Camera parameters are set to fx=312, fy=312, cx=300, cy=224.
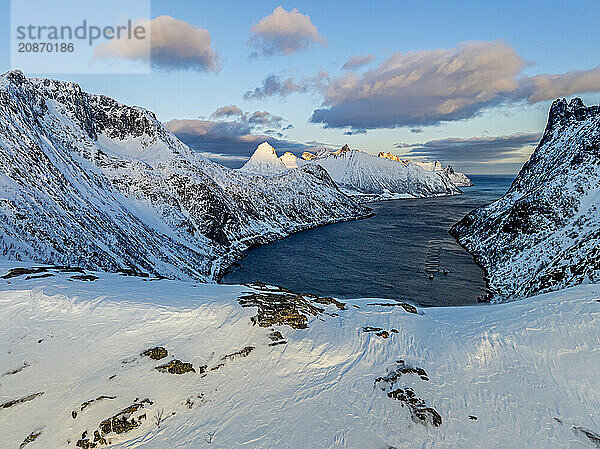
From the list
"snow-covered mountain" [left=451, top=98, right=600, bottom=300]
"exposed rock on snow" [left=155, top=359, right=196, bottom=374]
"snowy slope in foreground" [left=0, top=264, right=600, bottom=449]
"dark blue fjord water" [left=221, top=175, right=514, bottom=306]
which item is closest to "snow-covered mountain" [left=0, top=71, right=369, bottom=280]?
"dark blue fjord water" [left=221, top=175, right=514, bottom=306]

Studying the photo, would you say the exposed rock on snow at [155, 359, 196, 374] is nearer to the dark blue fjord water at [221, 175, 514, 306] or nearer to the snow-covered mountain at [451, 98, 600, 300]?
the dark blue fjord water at [221, 175, 514, 306]

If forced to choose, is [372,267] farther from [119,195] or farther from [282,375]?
[119,195]

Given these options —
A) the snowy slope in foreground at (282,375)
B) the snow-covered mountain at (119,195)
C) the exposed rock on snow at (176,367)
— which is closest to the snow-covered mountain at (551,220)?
the snowy slope in foreground at (282,375)

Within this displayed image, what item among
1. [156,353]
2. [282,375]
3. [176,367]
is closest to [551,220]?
[282,375]

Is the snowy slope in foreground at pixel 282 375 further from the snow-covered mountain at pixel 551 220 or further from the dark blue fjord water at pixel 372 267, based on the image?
the snow-covered mountain at pixel 551 220

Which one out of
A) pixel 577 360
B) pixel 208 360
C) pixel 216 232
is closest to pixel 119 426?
pixel 208 360

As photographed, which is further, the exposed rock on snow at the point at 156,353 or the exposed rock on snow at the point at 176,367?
the exposed rock on snow at the point at 156,353
